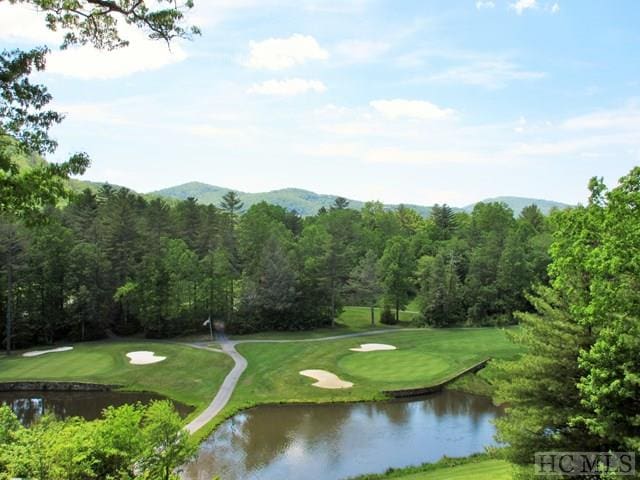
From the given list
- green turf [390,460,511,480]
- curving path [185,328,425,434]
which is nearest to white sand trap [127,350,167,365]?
curving path [185,328,425,434]

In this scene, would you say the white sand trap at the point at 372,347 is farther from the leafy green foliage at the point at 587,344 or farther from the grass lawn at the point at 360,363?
the leafy green foliage at the point at 587,344

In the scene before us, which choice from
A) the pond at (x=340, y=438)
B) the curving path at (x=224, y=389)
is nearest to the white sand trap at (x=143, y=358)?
the curving path at (x=224, y=389)

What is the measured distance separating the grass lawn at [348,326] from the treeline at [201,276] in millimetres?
1557

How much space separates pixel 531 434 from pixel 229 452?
45.8ft

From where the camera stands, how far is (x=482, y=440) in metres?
24.8

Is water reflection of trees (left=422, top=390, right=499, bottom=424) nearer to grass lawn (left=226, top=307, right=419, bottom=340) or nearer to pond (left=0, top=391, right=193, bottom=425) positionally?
pond (left=0, top=391, right=193, bottom=425)

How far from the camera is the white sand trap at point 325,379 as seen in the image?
108 feet

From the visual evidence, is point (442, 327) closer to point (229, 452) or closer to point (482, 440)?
point (482, 440)

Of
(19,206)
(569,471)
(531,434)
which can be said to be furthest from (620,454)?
(19,206)

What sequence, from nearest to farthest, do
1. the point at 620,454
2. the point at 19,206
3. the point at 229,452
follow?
the point at 19,206 < the point at 620,454 < the point at 229,452

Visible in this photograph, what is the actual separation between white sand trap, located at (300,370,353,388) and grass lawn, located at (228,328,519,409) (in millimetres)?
477

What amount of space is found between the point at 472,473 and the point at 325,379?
1653 cm

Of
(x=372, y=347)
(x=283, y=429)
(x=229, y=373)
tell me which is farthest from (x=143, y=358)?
(x=372, y=347)

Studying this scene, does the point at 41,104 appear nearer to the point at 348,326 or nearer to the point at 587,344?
the point at 587,344
